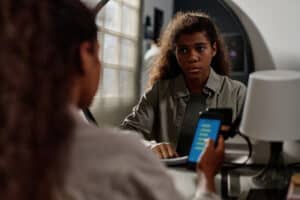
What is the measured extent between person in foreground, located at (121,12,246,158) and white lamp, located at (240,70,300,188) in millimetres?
113

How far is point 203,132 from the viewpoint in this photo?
1.34 meters

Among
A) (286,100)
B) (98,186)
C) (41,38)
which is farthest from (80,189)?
(286,100)

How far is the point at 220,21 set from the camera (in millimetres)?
1362

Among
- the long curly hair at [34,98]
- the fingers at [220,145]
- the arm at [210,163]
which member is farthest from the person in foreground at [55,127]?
the fingers at [220,145]

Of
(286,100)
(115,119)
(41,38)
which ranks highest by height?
(41,38)

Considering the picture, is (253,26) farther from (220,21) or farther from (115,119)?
(115,119)

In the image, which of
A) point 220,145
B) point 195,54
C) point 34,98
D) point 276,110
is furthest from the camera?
point 195,54

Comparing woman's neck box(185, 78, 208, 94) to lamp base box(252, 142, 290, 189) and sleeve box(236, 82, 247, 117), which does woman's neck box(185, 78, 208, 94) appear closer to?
sleeve box(236, 82, 247, 117)

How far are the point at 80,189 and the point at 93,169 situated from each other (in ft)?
0.12

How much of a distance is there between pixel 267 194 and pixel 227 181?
0.12 m

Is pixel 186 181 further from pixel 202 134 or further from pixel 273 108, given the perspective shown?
pixel 273 108

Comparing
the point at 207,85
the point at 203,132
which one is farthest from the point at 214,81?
the point at 203,132

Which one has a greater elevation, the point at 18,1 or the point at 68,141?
the point at 18,1

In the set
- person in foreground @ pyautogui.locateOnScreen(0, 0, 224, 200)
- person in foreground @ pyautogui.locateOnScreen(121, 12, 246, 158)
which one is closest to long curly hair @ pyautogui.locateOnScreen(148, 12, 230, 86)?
person in foreground @ pyautogui.locateOnScreen(121, 12, 246, 158)
